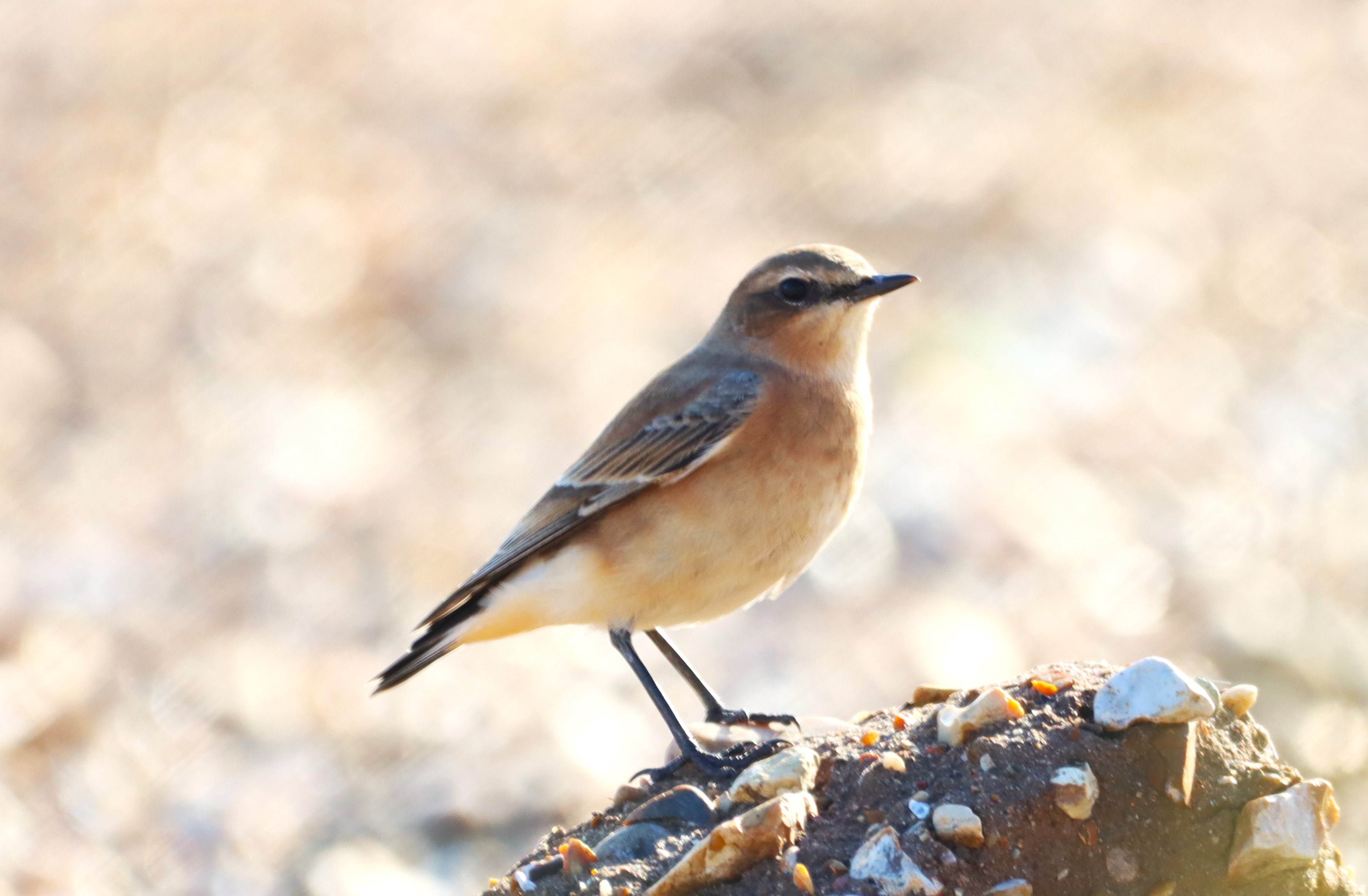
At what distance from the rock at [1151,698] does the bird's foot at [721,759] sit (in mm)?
1504

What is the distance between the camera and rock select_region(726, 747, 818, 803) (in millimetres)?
5410

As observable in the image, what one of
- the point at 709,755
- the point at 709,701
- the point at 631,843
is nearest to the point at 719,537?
the point at 709,755

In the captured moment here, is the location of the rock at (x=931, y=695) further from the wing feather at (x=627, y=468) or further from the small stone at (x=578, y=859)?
the wing feather at (x=627, y=468)

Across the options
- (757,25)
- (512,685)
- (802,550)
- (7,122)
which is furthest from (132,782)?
(757,25)

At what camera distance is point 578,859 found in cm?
539

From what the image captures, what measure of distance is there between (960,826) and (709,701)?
293 cm

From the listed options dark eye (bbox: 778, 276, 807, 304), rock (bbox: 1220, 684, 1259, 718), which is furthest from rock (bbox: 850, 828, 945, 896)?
dark eye (bbox: 778, 276, 807, 304)

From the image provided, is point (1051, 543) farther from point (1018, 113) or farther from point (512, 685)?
point (1018, 113)

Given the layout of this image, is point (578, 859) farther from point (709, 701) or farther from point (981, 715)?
point (709, 701)

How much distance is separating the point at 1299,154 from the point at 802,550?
1122 centimetres

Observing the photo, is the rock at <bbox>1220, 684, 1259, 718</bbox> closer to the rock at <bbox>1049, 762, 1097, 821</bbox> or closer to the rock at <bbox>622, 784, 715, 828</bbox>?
the rock at <bbox>1049, 762, 1097, 821</bbox>

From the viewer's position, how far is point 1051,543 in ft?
37.4

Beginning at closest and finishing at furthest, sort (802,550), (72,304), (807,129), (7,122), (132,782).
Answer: (802,550) < (132,782) < (72,304) < (7,122) < (807,129)

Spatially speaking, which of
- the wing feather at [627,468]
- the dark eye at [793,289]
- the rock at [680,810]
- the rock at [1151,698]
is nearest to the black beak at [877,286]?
the dark eye at [793,289]
